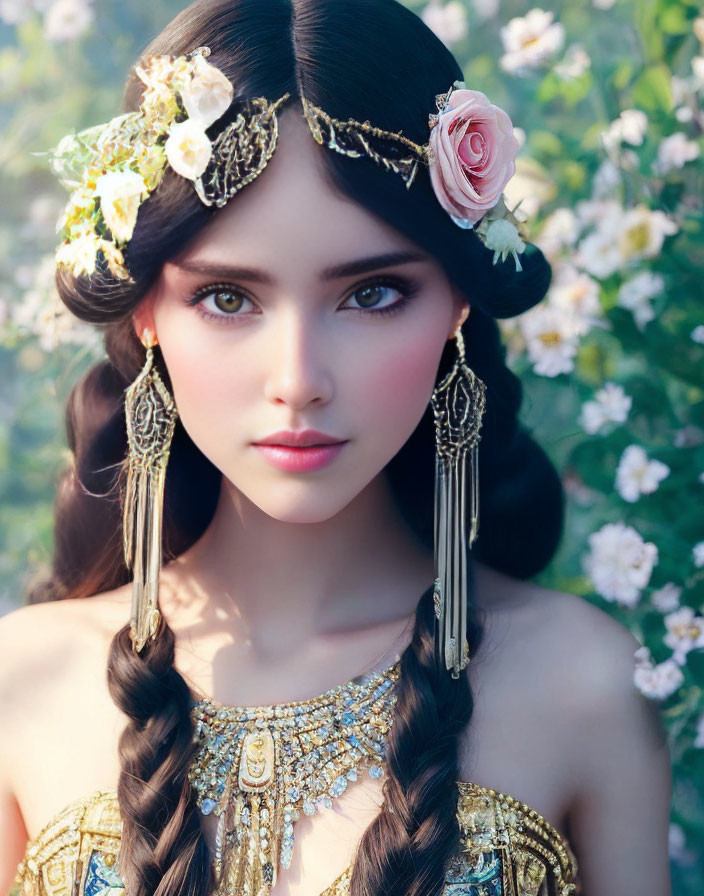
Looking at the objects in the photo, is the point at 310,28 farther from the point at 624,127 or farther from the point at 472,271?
the point at 624,127

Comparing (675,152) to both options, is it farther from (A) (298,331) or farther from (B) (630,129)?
(A) (298,331)

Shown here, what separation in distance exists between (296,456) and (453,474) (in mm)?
382

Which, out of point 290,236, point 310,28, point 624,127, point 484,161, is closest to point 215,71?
point 310,28

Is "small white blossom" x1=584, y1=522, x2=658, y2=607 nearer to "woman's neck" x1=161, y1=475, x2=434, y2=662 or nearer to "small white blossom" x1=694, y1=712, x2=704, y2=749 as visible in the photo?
"small white blossom" x1=694, y1=712, x2=704, y2=749

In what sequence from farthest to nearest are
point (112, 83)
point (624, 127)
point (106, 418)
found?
point (112, 83) < point (624, 127) < point (106, 418)

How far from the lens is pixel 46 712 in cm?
216

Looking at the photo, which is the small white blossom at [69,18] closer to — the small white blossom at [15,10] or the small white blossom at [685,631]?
the small white blossom at [15,10]

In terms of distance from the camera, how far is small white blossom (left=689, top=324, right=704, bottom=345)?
8.27ft

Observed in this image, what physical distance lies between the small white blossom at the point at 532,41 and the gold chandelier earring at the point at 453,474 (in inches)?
38.8

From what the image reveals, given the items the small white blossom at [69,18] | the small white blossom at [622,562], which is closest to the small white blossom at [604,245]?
the small white blossom at [622,562]

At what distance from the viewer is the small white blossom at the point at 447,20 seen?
3166 mm

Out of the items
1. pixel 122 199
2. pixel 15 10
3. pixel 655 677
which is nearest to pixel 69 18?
pixel 15 10

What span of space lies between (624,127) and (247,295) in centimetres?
117

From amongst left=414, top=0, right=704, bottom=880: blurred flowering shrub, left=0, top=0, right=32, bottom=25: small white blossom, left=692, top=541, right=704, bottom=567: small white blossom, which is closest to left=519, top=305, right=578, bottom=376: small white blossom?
left=414, top=0, right=704, bottom=880: blurred flowering shrub
